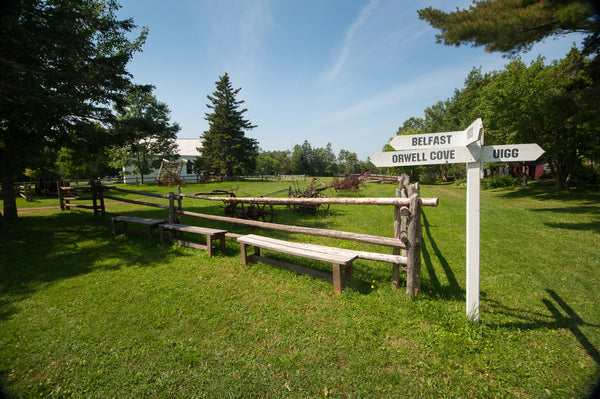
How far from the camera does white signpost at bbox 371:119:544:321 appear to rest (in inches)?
104

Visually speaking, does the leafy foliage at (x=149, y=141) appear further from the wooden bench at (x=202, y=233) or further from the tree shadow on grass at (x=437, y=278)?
the tree shadow on grass at (x=437, y=278)

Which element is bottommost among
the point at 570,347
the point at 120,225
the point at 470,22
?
the point at 570,347

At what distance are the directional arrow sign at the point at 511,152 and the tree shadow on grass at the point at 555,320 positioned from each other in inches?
80.9

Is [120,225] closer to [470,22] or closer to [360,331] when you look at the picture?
[360,331]

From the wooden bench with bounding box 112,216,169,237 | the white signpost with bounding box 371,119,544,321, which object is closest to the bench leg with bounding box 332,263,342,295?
the white signpost with bounding box 371,119,544,321

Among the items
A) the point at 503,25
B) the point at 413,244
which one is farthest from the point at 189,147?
the point at 413,244

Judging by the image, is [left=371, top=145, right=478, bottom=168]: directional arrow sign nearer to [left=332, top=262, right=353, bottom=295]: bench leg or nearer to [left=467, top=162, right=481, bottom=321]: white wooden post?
[left=467, top=162, right=481, bottom=321]: white wooden post

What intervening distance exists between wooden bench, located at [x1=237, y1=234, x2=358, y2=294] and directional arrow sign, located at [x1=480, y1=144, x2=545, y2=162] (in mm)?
2081

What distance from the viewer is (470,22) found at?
23.2 ft

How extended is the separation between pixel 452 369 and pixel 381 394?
2.64 feet

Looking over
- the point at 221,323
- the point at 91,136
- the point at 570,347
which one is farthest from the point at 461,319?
the point at 91,136

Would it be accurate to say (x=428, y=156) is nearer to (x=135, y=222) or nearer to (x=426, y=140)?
(x=426, y=140)

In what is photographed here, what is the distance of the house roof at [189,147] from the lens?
42.4m

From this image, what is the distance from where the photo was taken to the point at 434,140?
2.98 metres
